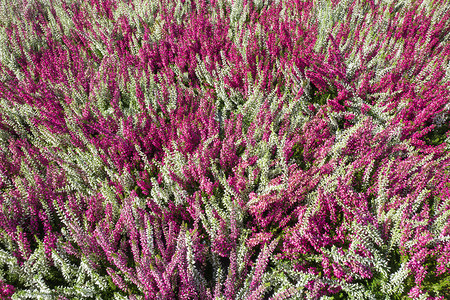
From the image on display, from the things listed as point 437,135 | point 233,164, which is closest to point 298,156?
point 233,164

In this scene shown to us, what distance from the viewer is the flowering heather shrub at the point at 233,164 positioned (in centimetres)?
158

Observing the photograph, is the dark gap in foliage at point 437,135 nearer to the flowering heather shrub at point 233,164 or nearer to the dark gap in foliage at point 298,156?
the flowering heather shrub at point 233,164

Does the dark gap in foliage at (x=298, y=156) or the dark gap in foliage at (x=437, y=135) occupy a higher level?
the dark gap in foliage at (x=437, y=135)

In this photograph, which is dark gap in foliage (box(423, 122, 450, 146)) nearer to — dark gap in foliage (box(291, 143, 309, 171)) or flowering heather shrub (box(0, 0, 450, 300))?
flowering heather shrub (box(0, 0, 450, 300))

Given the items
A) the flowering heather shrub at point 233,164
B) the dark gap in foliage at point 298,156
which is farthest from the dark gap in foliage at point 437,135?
the dark gap in foliage at point 298,156

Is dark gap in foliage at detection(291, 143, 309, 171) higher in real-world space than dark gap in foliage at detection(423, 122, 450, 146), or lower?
lower

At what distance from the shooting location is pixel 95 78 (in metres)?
3.03

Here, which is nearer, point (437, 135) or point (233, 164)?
point (233, 164)

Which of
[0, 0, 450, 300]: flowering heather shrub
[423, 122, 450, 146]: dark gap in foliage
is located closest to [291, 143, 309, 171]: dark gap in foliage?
[0, 0, 450, 300]: flowering heather shrub

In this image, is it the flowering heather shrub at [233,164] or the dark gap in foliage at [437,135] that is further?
the dark gap in foliage at [437,135]

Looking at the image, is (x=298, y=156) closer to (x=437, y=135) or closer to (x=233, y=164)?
(x=233, y=164)

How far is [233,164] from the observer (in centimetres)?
218

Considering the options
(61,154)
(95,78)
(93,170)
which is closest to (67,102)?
(95,78)

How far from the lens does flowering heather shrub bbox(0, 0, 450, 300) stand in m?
1.58
